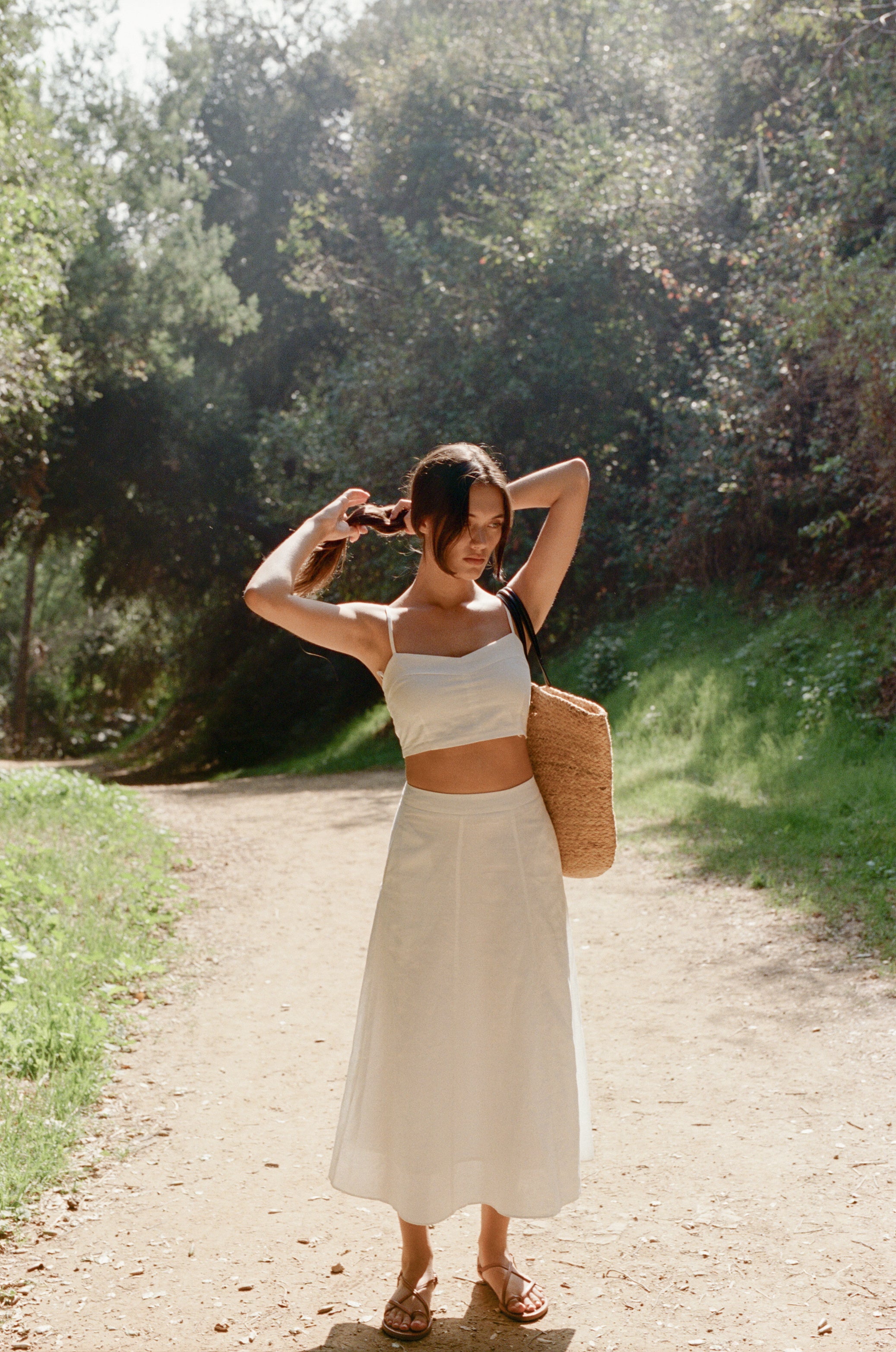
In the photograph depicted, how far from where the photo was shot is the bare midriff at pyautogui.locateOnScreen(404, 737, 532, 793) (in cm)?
291

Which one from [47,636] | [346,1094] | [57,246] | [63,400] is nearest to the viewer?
[346,1094]

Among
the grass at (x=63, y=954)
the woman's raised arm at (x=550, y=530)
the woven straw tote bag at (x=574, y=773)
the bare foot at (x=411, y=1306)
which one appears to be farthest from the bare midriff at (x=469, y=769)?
the grass at (x=63, y=954)

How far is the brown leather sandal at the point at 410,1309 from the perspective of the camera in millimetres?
2883

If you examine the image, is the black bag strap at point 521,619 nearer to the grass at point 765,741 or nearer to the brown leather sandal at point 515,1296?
the brown leather sandal at point 515,1296

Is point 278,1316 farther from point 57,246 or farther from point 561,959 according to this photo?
point 57,246

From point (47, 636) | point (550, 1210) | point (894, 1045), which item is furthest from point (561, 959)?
point (47, 636)

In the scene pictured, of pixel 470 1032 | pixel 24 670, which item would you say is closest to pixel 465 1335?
pixel 470 1032

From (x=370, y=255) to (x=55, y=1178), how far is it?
18.4 metres

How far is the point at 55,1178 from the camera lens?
3.77m

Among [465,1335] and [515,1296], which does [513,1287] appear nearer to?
[515,1296]

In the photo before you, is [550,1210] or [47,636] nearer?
[550,1210]

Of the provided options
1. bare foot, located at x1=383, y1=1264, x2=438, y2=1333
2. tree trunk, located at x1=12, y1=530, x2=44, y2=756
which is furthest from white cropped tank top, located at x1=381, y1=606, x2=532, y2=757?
tree trunk, located at x1=12, y1=530, x2=44, y2=756

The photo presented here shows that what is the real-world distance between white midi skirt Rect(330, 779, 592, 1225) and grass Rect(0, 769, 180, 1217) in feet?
4.83

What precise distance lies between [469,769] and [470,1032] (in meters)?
0.65
